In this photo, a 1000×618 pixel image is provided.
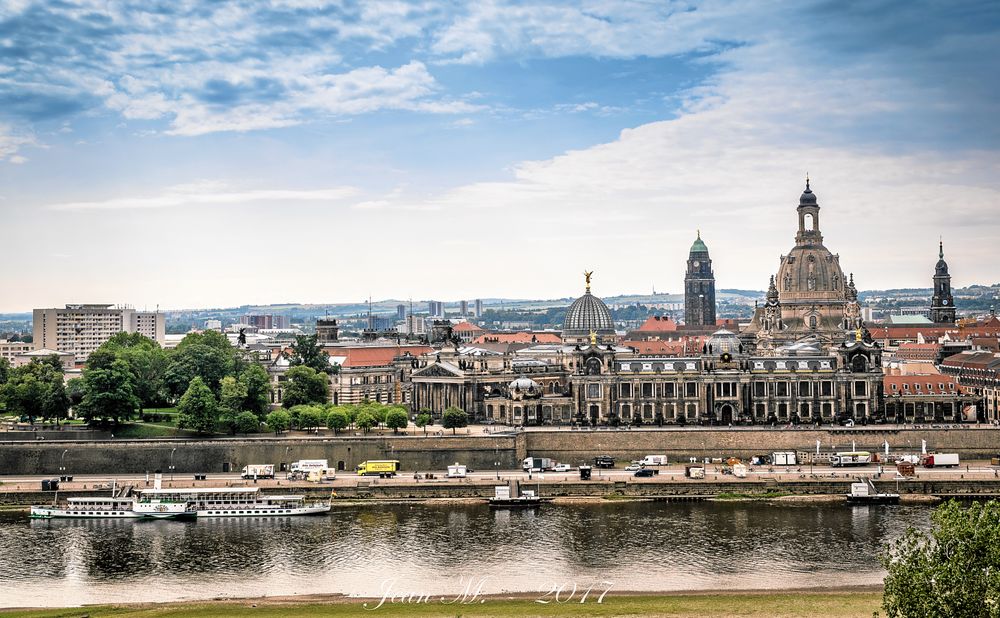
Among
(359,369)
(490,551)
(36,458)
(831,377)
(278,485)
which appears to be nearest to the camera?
(490,551)

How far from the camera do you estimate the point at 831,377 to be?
119875 mm

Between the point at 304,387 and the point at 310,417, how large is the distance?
35.7ft

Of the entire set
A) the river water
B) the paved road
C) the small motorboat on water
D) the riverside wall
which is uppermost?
the riverside wall

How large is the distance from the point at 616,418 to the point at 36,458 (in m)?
50.7

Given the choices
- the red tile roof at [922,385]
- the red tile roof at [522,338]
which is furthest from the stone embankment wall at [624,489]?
the red tile roof at [522,338]

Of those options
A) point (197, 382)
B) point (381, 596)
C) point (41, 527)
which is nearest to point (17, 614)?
point (381, 596)

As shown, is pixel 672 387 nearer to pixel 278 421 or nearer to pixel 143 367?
pixel 278 421

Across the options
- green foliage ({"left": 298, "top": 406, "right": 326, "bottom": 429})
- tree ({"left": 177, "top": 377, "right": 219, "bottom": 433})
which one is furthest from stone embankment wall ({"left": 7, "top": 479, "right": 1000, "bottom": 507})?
green foliage ({"left": 298, "top": 406, "right": 326, "bottom": 429})

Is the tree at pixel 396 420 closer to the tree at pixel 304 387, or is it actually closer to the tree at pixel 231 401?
the tree at pixel 231 401

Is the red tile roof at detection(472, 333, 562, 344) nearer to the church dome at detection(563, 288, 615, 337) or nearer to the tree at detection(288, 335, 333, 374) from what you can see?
the church dome at detection(563, 288, 615, 337)

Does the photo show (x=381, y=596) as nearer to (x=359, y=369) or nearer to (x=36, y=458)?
(x=36, y=458)

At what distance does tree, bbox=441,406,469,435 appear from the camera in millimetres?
114688

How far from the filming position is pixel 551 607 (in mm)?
60875

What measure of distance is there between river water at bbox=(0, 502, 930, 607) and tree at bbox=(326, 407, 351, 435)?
22.7 metres
